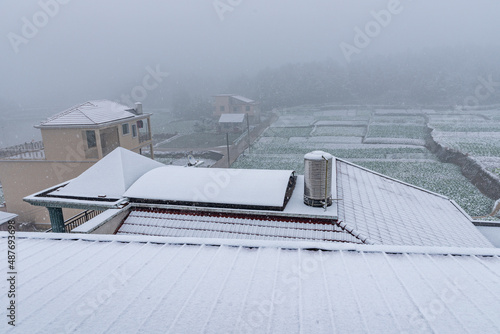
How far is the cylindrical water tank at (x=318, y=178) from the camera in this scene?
9438mm

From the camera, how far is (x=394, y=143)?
146 feet

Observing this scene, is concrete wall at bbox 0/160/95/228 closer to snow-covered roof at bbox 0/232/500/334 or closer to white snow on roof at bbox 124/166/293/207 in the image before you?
white snow on roof at bbox 124/166/293/207

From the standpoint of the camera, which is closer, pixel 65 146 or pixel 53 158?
A: pixel 65 146

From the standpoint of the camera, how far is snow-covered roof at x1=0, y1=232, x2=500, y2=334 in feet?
11.5

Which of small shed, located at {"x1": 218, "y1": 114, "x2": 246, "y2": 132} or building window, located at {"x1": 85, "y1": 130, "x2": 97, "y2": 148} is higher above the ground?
building window, located at {"x1": 85, "y1": 130, "x2": 97, "y2": 148}

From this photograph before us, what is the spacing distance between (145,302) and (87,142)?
21.4 metres

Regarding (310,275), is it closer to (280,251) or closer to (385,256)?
(280,251)

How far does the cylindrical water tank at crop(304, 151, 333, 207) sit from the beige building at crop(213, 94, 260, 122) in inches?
2217

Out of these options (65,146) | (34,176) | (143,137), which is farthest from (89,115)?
(34,176)

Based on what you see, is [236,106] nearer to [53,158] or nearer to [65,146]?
[65,146]

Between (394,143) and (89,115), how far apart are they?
1535 inches

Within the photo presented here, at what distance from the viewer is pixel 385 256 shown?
522 cm

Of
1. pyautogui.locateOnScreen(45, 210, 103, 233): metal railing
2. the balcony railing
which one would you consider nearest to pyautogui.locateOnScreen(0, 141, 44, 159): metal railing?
the balcony railing

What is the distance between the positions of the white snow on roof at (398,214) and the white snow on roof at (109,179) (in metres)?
7.73
